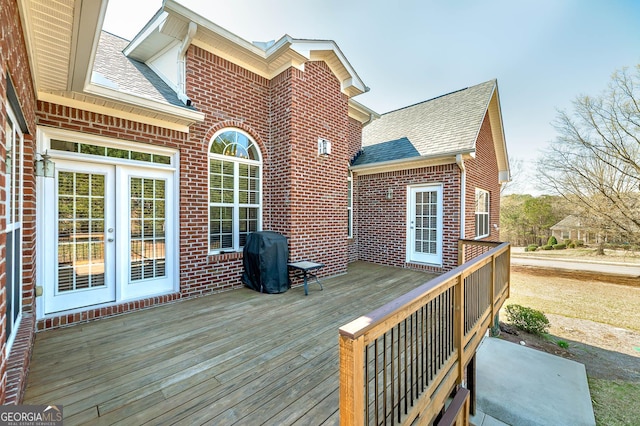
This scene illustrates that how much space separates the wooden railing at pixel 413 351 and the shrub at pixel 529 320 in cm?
525

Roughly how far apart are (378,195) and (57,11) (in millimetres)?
7055

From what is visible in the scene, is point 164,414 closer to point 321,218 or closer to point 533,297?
point 321,218

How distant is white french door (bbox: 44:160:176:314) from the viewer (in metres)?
3.50

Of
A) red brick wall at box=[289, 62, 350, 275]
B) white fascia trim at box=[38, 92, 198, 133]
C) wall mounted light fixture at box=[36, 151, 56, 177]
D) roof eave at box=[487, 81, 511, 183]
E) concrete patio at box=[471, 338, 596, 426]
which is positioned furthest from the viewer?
roof eave at box=[487, 81, 511, 183]

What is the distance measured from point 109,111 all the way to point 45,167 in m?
1.09

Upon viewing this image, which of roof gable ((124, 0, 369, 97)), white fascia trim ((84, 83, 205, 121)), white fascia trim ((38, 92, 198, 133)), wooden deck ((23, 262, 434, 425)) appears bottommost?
wooden deck ((23, 262, 434, 425))

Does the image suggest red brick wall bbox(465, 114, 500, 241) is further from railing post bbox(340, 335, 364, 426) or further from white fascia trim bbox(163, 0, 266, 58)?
railing post bbox(340, 335, 364, 426)

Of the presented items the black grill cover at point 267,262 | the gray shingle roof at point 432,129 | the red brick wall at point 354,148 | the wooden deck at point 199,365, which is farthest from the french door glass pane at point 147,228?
the gray shingle roof at point 432,129

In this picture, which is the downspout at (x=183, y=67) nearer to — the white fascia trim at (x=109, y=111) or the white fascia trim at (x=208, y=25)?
the white fascia trim at (x=208, y=25)

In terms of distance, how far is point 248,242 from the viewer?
16.7ft

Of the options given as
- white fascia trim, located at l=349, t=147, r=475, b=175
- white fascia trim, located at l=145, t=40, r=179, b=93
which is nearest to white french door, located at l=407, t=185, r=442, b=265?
white fascia trim, located at l=349, t=147, r=475, b=175

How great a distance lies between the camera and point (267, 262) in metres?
4.82

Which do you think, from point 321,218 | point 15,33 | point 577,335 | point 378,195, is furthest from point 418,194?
point 15,33

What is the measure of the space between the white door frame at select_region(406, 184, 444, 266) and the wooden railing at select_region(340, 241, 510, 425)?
2843 mm
